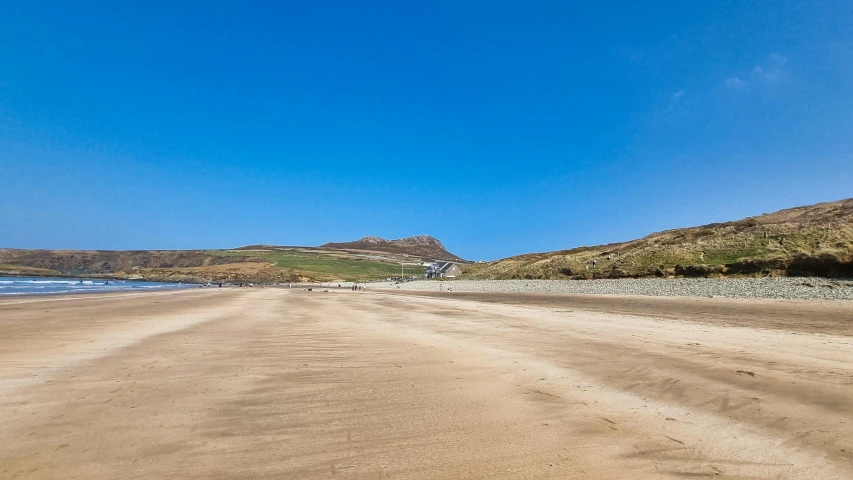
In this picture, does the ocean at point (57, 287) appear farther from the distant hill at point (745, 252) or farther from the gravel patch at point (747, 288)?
the distant hill at point (745, 252)

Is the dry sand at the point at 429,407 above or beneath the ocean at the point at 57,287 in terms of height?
above

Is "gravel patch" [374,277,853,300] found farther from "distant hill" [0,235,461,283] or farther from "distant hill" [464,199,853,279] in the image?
"distant hill" [0,235,461,283]

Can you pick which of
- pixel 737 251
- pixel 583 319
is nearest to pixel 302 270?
pixel 737 251

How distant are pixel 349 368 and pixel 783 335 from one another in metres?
10.1

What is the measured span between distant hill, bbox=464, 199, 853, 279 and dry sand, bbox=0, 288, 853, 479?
21.5 m

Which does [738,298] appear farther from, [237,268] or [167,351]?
[237,268]

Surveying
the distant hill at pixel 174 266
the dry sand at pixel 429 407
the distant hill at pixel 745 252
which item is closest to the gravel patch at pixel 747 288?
the distant hill at pixel 745 252

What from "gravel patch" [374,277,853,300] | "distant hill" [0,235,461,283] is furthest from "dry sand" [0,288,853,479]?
"distant hill" [0,235,461,283]

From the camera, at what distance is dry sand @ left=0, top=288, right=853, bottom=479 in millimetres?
3291

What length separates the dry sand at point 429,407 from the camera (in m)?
3.29

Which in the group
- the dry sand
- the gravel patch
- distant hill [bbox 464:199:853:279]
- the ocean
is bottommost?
the ocean

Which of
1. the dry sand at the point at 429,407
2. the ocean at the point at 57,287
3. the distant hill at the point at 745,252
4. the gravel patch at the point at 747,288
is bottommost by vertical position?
the ocean at the point at 57,287

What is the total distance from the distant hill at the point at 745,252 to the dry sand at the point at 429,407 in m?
21.5

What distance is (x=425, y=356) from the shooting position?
309 inches
